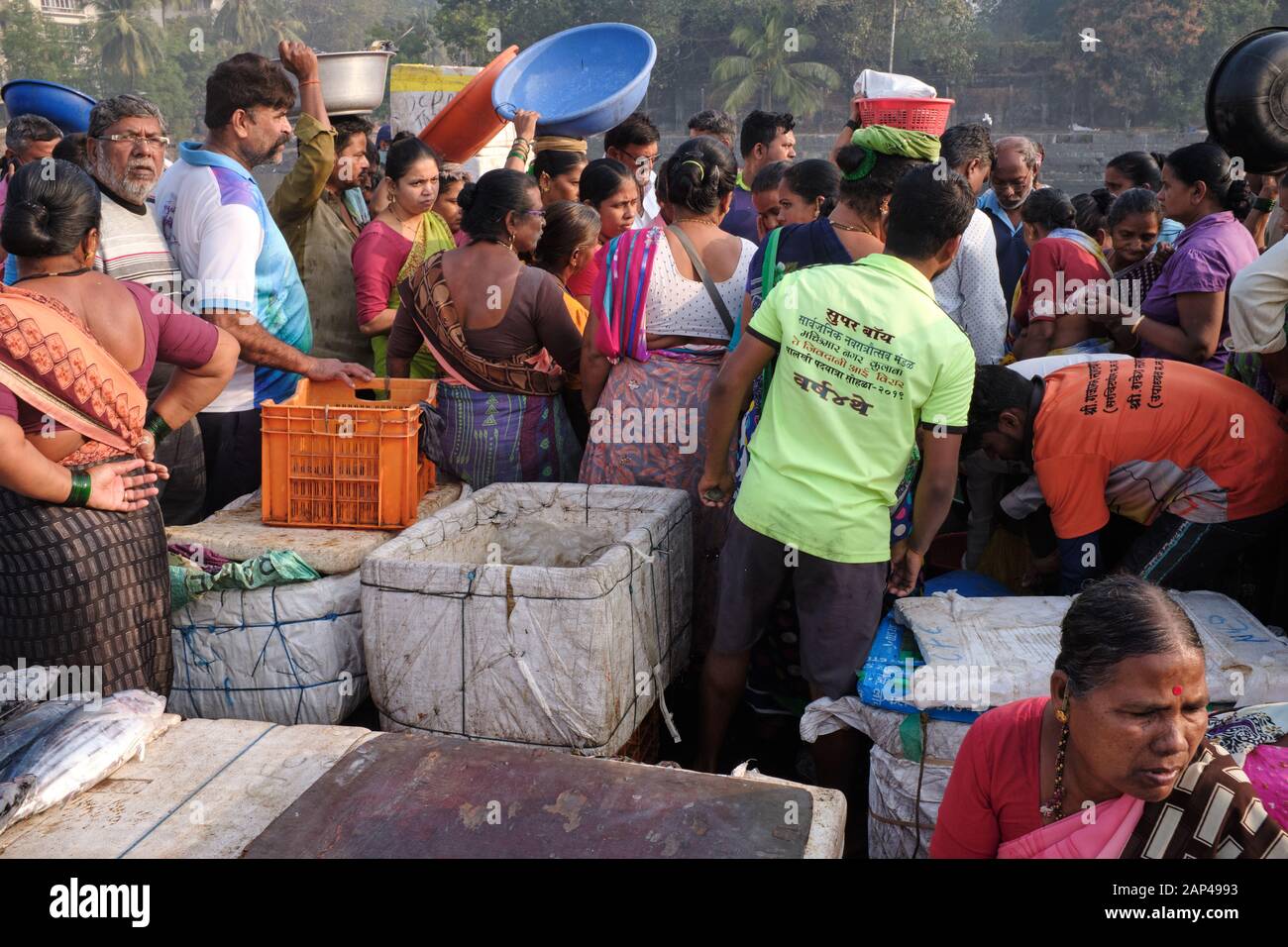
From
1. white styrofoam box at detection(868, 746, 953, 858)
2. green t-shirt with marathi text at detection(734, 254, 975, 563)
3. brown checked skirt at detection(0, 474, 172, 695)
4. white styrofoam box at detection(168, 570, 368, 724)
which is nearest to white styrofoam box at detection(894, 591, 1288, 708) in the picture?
white styrofoam box at detection(868, 746, 953, 858)

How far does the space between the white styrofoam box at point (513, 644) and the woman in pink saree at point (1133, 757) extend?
45.0 inches

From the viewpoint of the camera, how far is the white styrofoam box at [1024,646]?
8.76 feet

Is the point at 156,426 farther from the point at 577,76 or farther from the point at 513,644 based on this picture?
the point at 577,76

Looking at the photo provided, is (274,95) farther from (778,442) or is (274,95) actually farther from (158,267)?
(778,442)

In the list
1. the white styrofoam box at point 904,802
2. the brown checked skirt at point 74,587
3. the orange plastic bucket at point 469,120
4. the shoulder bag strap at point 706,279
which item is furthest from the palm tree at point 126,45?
the white styrofoam box at point 904,802

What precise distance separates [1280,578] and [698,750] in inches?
68.4

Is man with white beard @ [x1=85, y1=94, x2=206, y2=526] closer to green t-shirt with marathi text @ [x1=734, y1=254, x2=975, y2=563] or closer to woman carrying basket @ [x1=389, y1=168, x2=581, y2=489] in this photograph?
woman carrying basket @ [x1=389, y1=168, x2=581, y2=489]

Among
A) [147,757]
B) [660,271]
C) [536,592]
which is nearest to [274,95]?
[660,271]

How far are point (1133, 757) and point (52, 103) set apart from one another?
234 inches

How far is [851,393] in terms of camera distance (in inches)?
109

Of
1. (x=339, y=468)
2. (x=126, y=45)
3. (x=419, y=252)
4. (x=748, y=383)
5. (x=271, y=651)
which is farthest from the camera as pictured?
(x=126, y=45)

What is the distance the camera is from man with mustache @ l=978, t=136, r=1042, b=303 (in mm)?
5180

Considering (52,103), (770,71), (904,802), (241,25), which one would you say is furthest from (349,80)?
(241,25)

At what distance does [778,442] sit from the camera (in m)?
2.87
